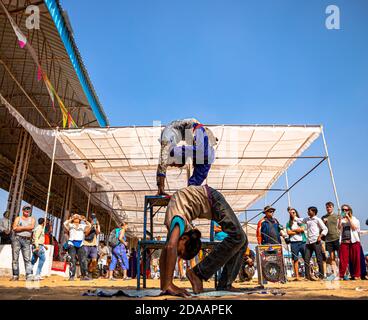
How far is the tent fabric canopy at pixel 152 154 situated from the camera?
8.69 meters

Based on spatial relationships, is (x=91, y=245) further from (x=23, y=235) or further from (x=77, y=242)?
(x=23, y=235)

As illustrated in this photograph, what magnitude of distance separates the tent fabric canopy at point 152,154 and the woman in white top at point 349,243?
2.43m

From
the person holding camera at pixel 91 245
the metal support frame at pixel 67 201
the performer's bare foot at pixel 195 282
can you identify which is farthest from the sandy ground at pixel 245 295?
the metal support frame at pixel 67 201

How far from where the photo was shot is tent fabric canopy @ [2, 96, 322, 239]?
28.5 feet

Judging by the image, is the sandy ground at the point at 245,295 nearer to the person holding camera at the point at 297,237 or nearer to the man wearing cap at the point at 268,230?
the man wearing cap at the point at 268,230

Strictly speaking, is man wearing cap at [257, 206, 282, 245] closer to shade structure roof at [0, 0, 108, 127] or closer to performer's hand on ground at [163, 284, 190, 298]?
performer's hand on ground at [163, 284, 190, 298]

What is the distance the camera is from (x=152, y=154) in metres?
10.1

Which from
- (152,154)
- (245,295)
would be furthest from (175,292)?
(152,154)

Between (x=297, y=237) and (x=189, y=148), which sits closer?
(x=189, y=148)

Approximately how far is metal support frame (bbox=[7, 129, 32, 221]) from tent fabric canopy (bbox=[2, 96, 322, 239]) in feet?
7.71

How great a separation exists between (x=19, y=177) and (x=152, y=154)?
5.99 metres

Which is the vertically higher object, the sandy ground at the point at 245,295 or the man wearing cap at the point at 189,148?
the man wearing cap at the point at 189,148
